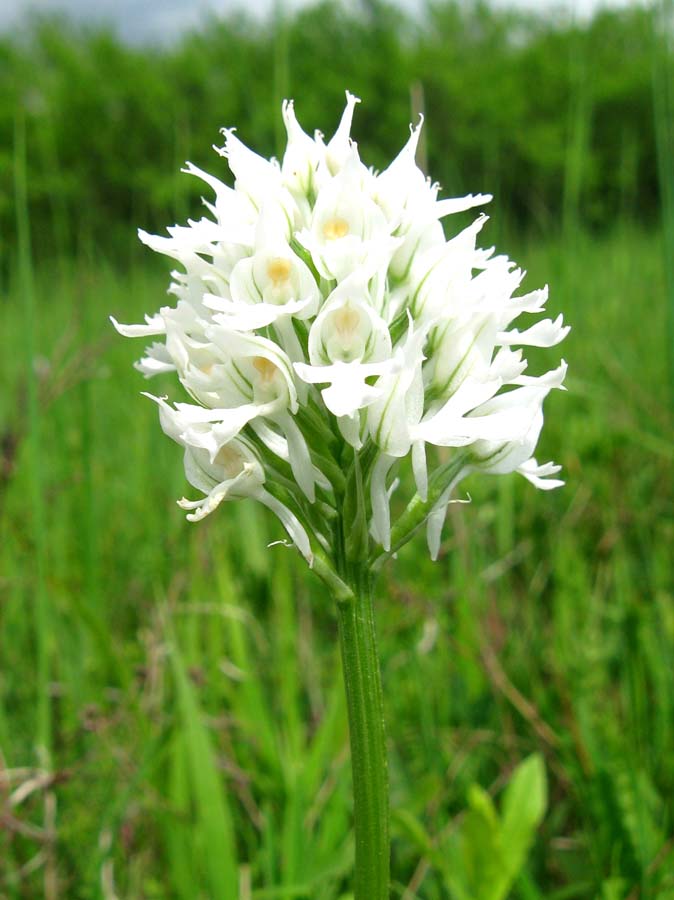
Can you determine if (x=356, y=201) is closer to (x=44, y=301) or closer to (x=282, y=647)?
(x=282, y=647)

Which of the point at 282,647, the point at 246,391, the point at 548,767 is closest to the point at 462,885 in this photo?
the point at 548,767

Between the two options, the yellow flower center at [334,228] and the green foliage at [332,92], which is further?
the green foliage at [332,92]

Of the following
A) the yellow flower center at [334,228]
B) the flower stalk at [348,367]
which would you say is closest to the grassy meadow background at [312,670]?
the flower stalk at [348,367]

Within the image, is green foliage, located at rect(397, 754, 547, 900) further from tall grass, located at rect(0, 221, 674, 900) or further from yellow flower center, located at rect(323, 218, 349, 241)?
yellow flower center, located at rect(323, 218, 349, 241)

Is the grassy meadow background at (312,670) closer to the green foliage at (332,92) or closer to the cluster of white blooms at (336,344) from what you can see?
the cluster of white blooms at (336,344)

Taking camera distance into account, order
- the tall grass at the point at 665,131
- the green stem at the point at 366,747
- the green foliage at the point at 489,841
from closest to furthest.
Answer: the green stem at the point at 366,747 < the green foliage at the point at 489,841 < the tall grass at the point at 665,131

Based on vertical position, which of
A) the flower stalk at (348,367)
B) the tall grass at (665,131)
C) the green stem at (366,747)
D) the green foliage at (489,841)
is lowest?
the green foliage at (489,841)

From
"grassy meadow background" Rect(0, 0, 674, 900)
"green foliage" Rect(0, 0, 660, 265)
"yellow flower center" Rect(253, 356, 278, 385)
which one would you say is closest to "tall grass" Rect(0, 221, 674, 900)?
"grassy meadow background" Rect(0, 0, 674, 900)

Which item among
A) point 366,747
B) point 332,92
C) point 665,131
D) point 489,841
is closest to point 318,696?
point 489,841
